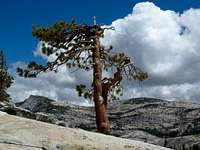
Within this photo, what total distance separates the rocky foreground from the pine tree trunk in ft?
70.4

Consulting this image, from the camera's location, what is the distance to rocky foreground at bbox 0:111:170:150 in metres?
12.9

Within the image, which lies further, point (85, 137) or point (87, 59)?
point (87, 59)

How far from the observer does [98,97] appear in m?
36.5

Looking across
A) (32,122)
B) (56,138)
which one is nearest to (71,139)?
(56,138)

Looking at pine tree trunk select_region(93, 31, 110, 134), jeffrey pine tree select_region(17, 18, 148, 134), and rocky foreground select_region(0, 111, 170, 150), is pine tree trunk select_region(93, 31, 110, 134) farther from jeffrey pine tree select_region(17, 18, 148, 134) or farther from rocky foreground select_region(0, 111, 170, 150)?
rocky foreground select_region(0, 111, 170, 150)

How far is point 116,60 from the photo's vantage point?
38656 millimetres

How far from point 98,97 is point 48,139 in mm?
23362

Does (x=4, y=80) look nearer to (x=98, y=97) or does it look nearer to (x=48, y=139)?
(x=98, y=97)

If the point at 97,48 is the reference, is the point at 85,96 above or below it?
below

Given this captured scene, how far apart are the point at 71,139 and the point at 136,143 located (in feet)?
6.90

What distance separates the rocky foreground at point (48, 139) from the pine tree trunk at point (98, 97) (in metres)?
21.4

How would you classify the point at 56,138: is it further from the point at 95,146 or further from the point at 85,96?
the point at 85,96

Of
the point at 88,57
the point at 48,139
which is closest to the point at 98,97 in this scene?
the point at 88,57

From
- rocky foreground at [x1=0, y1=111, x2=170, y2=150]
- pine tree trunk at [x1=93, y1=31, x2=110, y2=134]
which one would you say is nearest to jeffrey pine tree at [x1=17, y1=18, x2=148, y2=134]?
pine tree trunk at [x1=93, y1=31, x2=110, y2=134]
